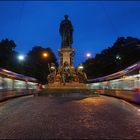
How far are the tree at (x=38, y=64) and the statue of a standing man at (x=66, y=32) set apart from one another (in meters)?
40.5

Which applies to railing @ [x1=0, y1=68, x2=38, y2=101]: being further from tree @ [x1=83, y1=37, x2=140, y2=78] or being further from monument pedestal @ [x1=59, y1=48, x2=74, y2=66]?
tree @ [x1=83, y1=37, x2=140, y2=78]

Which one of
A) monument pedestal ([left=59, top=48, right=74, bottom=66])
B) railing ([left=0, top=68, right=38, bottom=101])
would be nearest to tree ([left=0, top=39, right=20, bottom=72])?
railing ([left=0, top=68, right=38, bottom=101])

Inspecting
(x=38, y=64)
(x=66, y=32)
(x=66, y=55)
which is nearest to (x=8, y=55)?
(x=38, y=64)

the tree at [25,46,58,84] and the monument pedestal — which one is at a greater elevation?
the tree at [25,46,58,84]

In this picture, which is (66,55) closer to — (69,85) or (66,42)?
(66,42)

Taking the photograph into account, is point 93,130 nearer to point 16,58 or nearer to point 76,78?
point 76,78

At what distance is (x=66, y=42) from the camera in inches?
1893

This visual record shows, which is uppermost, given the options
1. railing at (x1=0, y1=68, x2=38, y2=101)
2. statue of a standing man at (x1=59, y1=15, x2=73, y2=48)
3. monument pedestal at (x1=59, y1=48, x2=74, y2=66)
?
statue of a standing man at (x1=59, y1=15, x2=73, y2=48)

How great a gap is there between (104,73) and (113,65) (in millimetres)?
4414

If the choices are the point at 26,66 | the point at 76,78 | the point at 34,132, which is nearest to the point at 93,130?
the point at 34,132

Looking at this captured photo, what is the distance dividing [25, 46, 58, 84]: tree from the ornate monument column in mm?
40636

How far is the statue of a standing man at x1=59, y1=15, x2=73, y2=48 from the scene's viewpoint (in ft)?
158

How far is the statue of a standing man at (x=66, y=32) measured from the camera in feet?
158

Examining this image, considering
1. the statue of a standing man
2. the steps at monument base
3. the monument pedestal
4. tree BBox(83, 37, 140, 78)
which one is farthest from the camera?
tree BBox(83, 37, 140, 78)
